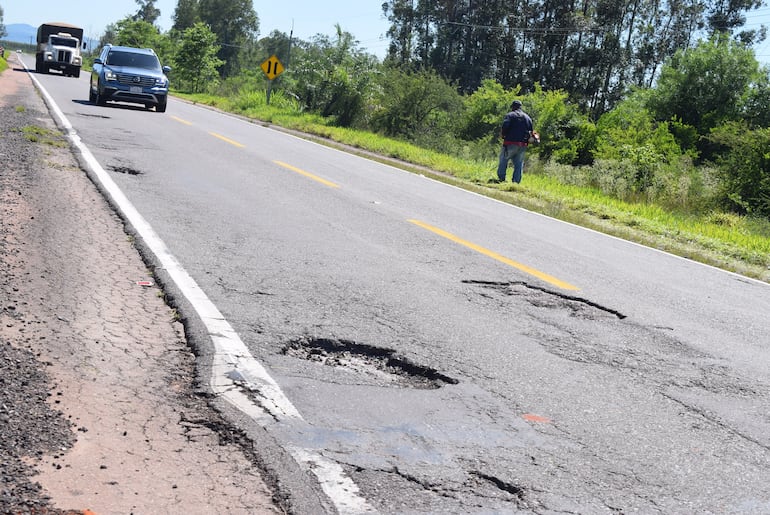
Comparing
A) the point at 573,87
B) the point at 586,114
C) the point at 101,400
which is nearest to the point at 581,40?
the point at 573,87

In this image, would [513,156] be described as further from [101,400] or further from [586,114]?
[586,114]

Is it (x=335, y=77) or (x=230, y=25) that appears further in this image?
(x=230, y=25)

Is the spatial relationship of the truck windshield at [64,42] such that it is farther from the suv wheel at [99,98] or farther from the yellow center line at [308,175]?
the yellow center line at [308,175]

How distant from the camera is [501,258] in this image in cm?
827

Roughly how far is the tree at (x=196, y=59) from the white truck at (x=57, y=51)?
354 inches

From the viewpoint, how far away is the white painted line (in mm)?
3100

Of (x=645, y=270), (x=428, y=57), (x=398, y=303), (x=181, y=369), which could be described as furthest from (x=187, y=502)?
(x=428, y=57)

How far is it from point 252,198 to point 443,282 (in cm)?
418

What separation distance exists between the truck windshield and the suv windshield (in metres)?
28.6

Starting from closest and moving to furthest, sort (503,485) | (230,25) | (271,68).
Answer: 1. (503,485)
2. (271,68)
3. (230,25)

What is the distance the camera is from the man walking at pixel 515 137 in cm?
1773

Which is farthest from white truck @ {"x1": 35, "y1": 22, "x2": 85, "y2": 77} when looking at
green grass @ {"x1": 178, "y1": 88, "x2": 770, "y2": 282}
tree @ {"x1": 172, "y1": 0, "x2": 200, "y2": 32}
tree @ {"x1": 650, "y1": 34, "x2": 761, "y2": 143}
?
tree @ {"x1": 172, "y1": 0, "x2": 200, "y2": 32}

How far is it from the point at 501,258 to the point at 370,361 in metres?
3.79

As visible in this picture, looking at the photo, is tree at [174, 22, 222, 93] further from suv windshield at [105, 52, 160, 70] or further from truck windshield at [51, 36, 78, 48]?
suv windshield at [105, 52, 160, 70]
